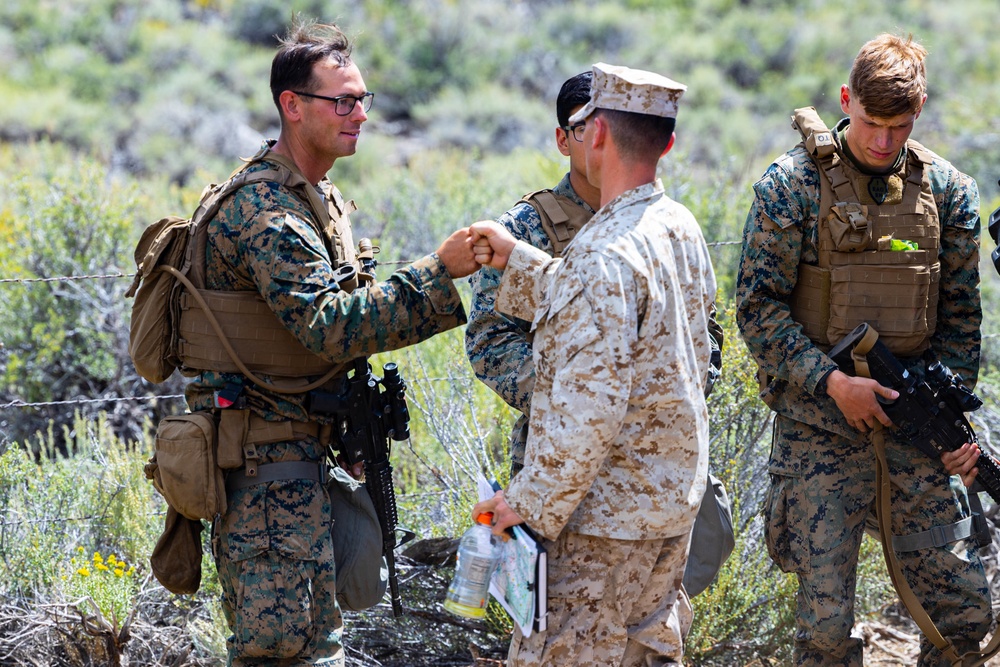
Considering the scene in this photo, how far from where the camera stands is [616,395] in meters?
2.57

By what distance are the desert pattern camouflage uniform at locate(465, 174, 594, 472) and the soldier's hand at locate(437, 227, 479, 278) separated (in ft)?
0.65

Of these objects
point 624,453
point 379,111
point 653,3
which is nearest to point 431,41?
point 379,111

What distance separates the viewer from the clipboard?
103 inches

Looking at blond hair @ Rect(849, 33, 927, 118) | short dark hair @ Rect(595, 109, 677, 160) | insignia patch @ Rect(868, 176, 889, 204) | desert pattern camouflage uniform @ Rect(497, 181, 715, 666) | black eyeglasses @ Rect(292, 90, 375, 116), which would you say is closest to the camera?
desert pattern camouflage uniform @ Rect(497, 181, 715, 666)

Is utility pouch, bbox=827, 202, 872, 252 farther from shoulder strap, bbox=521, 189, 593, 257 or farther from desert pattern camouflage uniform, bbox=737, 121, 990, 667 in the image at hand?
shoulder strap, bbox=521, 189, 593, 257

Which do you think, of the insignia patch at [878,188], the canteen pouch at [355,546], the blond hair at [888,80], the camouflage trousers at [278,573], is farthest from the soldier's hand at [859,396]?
the camouflage trousers at [278,573]

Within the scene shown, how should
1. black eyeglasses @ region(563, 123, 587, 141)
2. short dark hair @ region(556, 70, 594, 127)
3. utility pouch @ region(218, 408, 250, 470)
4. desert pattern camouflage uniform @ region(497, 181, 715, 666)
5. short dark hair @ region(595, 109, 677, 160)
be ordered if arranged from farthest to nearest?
short dark hair @ region(556, 70, 594, 127), utility pouch @ region(218, 408, 250, 470), black eyeglasses @ region(563, 123, 587, 141), short dark hair @ region(595, 109, 677, 160), desert pattern camouflage uniform @ region(497, 181, 715, 666)

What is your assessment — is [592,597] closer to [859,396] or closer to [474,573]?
[474,573]

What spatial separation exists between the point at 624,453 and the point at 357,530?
1052 millimetres

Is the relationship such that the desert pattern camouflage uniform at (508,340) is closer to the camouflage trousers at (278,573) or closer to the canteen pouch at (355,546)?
the canteen pouch at (355,546)

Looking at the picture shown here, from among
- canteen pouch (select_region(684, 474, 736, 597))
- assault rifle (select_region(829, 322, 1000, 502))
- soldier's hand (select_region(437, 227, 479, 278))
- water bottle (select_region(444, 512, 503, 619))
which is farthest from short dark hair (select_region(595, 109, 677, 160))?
canteen pouch (select_region(684, 474, 736, 597))

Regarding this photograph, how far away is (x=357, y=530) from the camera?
A: 11.1ft

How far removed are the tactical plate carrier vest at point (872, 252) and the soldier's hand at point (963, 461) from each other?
38 centimetres

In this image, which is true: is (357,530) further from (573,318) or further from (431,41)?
(431,41)
